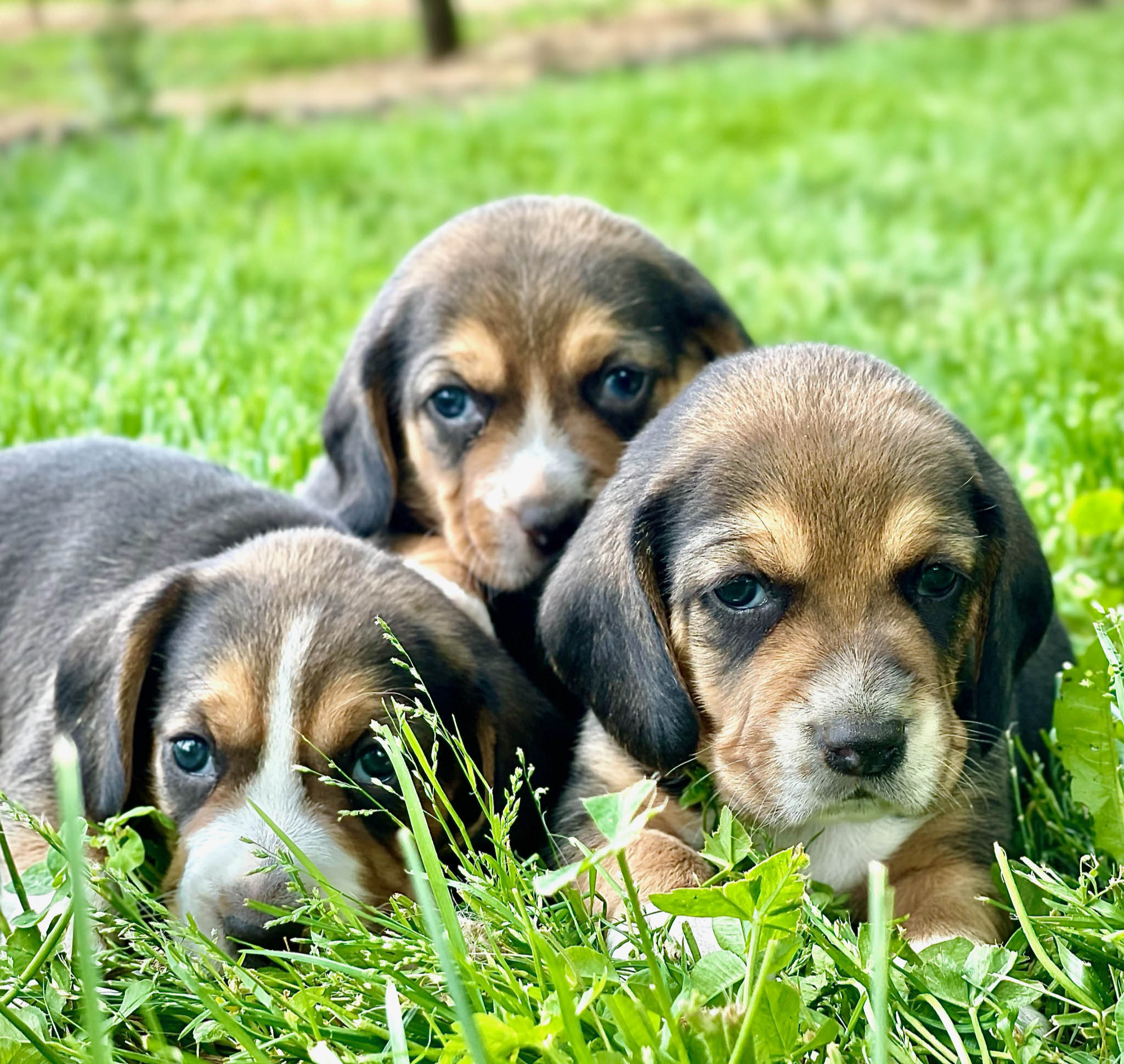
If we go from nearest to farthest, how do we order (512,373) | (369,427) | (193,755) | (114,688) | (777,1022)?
(777,1022) → (193,755) → (114,688) → (512,373) → (369,427)

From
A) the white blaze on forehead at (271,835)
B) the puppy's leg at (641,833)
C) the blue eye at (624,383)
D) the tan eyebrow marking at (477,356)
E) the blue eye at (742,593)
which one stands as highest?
the tan eyebrow marking at (477,356)

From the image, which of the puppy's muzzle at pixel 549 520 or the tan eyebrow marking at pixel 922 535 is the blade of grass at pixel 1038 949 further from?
the puppy's muzzle at pixel 549 520

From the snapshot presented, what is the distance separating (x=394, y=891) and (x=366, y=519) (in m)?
1.93

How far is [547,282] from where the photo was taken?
5348mm

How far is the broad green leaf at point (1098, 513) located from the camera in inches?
215

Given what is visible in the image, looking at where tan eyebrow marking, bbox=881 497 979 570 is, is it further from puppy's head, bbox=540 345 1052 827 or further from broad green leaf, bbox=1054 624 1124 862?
broad green leaf, bbox=1054 624 1124 862

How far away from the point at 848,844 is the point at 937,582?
77cm

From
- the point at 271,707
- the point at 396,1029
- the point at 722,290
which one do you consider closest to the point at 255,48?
the point at 722,290

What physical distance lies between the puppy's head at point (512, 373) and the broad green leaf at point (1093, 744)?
5.64 feet

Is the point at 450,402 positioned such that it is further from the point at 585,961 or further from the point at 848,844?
the point at 585,961

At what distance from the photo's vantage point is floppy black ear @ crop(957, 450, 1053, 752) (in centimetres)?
392

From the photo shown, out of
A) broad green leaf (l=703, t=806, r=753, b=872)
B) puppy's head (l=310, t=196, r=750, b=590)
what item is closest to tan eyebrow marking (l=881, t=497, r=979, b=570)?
broad green leaf (l=703, t=806, r=753, b=872)

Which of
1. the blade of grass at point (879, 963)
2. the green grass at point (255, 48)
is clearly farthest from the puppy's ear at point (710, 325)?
the green grass at point (255, 48)

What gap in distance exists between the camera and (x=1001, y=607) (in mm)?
Result: 3912
